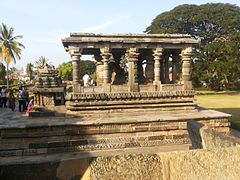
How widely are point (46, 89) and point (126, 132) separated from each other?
4.85m

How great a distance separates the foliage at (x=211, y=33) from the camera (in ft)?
107

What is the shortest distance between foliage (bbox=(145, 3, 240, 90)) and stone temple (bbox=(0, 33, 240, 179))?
63.8 feet

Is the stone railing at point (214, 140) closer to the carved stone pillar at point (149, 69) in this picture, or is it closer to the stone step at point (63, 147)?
the stone step at point (63, 147)

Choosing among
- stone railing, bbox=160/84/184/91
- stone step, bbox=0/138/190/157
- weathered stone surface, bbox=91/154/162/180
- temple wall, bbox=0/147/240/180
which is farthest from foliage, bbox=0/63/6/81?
weathered stone surface, bbox=91/154/162/180

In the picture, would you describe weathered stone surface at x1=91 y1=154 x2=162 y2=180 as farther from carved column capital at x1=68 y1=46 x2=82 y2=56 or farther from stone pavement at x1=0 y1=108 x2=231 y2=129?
carved column capital at x1=68 y1=46 x2=82 y2=56

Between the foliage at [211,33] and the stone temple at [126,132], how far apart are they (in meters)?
19.5

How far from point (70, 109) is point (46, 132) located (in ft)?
7.84

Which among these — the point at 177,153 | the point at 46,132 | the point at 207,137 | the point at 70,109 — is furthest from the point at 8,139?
the point at 177,153

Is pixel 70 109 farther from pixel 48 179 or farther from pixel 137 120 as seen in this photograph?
pixel 48 179

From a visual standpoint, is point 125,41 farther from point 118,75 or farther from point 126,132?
point 126,132

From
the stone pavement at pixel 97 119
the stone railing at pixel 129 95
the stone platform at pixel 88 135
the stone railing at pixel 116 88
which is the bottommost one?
the stone platform at pixel 88 135

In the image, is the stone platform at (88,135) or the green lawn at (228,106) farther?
the green lawn at (228,106)

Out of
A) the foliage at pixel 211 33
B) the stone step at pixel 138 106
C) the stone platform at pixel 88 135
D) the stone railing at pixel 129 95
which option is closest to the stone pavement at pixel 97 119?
the stone platform at pixel 88 135

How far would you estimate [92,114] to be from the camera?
1102 centimetres
